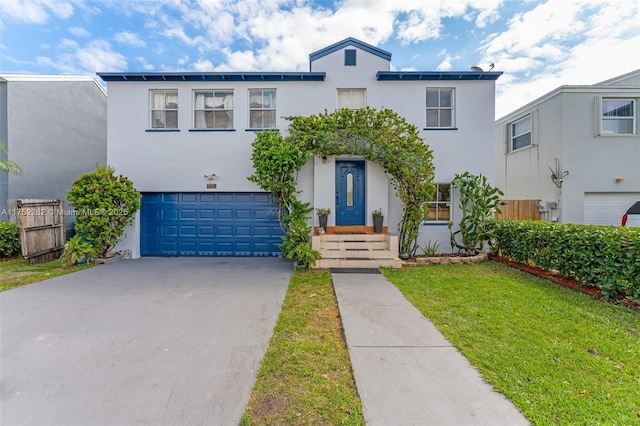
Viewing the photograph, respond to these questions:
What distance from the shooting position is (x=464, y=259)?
7.36 m

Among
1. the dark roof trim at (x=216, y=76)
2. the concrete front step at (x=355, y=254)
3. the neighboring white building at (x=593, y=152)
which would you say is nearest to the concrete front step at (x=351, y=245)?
the concrete front step at (x=355, y=254)

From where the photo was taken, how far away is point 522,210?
32.9ft

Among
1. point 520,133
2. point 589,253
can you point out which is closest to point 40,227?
point 589,253

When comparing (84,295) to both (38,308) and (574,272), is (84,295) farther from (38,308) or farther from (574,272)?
(574,272)

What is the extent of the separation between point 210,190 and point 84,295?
4261 millimetres

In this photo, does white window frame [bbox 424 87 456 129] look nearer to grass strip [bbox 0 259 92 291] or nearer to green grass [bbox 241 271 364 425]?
green grass [bbox 241 271 364 425]

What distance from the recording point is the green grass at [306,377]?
82.7 inches

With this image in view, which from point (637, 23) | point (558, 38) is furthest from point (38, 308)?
point (637, 23)

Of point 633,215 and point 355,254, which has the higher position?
point 633,215

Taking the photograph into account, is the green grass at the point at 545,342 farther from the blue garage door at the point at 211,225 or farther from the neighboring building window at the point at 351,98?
the neighboring building window at the point at 351,98

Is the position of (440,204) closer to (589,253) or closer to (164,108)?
(589,253)

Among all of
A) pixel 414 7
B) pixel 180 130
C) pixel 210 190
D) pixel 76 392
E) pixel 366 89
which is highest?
pixel 414 7

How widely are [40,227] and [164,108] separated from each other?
4965mm

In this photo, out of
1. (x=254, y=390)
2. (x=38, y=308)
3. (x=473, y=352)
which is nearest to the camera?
(x=254, y=390)
